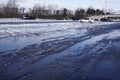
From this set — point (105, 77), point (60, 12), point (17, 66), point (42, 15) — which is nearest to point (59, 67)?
point (17, 66)

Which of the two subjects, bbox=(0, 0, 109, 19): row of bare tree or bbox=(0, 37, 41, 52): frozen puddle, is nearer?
bbox=(0, 37, 41, 52): frozen puddle

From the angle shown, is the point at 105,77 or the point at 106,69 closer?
the point at 105,77

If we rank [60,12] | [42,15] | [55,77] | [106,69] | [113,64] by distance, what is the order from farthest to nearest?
[60,12]
[42,15]
[113,64]
[106,69]
[55,77]

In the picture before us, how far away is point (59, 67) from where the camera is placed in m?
10.6

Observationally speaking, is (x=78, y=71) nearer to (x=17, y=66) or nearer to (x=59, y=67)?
(x=59, y=67)

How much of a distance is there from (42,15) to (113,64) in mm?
148232

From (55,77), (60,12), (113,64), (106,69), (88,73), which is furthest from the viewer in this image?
(60,12)

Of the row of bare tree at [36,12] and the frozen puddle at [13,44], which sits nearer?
the frozen puddle at [13,44]

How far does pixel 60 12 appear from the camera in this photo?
182125mm

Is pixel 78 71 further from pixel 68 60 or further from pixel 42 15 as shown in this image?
pixel 42 15

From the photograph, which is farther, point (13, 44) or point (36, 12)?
point (36, 12)

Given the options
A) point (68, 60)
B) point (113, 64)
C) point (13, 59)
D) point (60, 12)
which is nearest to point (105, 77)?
point (113, 64)

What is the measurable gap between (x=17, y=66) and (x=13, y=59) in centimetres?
167

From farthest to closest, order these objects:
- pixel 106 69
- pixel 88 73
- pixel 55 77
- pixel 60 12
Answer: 1. pixel 60 12
2. pixel 106 69
3. pixel 88 73
4. pixel 55 77
